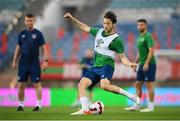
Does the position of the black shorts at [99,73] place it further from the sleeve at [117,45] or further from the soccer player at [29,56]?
the soccer player at [29,56]

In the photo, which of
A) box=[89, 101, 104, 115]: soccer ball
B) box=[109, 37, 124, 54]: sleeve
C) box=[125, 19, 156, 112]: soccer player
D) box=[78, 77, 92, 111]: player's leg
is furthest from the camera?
box=[125, 19, 156, 112]: soccer player

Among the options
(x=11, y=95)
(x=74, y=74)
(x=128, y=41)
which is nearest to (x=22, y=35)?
(x=11, y=95)

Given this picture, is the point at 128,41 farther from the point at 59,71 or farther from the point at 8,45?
the point at 8,45

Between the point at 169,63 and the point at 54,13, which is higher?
the point at 54,13

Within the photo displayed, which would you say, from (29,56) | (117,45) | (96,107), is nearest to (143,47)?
(29,56)

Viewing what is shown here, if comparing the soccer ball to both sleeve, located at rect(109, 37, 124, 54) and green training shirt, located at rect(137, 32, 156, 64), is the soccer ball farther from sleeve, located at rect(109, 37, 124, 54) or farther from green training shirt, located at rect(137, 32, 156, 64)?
green training shirt, located at rect(137, 32, 156, 64)

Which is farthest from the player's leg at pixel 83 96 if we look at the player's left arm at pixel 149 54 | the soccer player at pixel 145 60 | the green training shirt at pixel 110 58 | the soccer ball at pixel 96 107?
the soccer player at pixel 145 60

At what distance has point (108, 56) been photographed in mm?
10133

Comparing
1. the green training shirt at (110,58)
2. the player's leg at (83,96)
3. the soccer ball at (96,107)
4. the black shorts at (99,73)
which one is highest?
the green training shirt at (110,58)

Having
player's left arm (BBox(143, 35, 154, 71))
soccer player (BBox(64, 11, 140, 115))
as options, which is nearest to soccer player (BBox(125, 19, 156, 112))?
player's left arm (BBox(143, 35, 154, 71))

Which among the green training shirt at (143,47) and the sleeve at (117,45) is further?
the green training shirt at (143,47)

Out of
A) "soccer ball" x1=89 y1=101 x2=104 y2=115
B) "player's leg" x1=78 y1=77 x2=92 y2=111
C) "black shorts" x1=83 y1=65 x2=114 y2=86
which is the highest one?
"black shorts" x1=83 y1=65 x2=114 y2=86

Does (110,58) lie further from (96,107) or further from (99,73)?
(96,107)

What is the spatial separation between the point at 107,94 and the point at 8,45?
5.35 m
